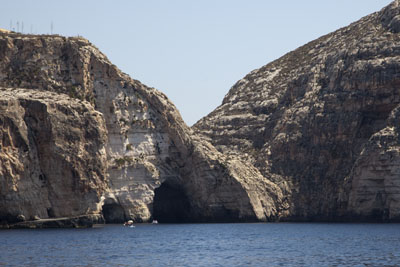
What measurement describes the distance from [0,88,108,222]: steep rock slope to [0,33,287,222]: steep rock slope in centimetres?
405

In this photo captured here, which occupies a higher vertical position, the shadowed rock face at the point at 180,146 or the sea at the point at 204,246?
the shadowed rock face at the point at 180,146

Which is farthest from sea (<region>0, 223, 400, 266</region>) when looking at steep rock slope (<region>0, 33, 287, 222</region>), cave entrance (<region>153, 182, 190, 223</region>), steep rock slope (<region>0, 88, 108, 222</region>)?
cave entrance (<region>153, 182, 190, 223</region>)

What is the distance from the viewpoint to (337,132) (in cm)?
13475

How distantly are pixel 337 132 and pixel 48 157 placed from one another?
47.5 m

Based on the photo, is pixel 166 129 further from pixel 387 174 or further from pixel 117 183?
pixel 387 174

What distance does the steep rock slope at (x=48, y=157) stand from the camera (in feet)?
340

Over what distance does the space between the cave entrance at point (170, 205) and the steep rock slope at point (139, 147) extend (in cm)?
20

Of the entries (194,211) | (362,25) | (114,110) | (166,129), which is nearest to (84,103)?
(114,110)

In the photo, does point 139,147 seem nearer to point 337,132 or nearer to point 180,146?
point 180,146

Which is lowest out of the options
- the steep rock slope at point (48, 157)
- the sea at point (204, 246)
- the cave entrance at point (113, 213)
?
the sea at point (204, 246)

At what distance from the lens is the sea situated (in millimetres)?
67375

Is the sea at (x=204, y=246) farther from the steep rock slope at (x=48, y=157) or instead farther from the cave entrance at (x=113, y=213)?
the cave entrance at (x=113, y=213)

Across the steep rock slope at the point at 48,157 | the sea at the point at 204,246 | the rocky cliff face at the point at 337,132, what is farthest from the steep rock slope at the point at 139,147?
the sea at the point at 204,246

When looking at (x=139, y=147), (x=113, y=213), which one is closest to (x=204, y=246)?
(x=113, y=213)
